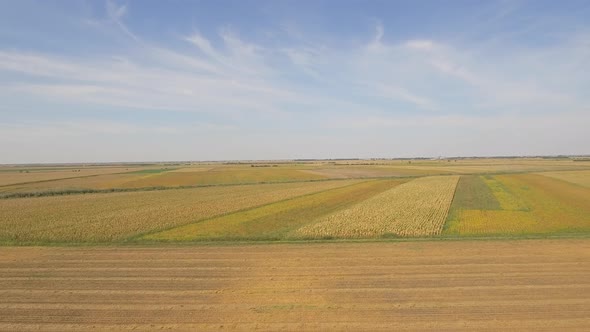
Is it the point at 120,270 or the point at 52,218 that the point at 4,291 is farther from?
the point at 52,218

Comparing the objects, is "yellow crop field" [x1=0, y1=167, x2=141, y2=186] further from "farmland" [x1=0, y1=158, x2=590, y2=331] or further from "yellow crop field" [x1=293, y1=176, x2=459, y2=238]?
"yellow crop field" [x1=293, y1=176, x2=459, y2=238]

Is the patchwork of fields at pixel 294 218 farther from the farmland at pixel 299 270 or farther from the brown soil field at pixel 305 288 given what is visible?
the brown soil field at pixel 305 288

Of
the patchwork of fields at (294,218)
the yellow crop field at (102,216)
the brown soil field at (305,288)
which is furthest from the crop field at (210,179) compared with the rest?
the brown soil field at (305,288)

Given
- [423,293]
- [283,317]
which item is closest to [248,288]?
[283,317]

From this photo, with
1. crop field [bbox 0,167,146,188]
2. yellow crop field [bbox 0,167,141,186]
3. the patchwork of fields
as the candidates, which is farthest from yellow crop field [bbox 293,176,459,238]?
yellow crop field [bbox 0,167,141,186]

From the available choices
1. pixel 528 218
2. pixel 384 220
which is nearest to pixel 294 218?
pixel 384 220

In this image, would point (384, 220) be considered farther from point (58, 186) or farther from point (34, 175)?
point (34, 175)

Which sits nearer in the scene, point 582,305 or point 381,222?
point 582,305
